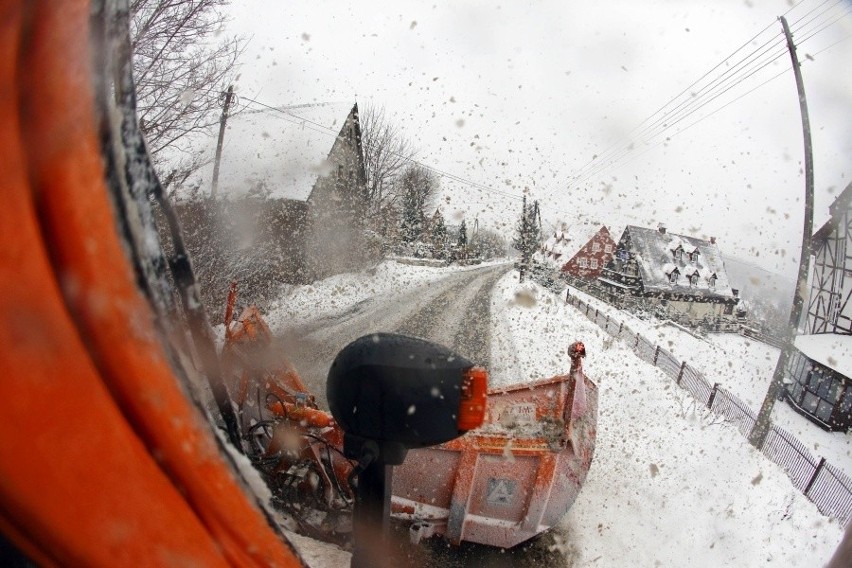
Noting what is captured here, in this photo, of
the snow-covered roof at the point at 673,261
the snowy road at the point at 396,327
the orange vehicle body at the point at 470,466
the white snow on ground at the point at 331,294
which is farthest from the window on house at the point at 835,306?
the snow-covered roof at the point at 673,261

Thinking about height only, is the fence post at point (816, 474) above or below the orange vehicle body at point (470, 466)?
below

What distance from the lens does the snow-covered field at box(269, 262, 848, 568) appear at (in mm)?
4266

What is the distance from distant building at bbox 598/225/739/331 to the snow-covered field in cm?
1623

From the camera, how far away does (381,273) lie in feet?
66.9

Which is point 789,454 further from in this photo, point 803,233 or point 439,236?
point 439,236

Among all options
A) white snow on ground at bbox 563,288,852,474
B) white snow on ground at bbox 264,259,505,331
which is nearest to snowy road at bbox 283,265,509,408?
white snow on ground at bbox 264,259,505,331

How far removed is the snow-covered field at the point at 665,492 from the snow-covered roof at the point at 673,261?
16247mm

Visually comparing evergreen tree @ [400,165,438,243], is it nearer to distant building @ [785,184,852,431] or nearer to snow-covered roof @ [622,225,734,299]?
snow-covered roof @ [622,225,734,299]

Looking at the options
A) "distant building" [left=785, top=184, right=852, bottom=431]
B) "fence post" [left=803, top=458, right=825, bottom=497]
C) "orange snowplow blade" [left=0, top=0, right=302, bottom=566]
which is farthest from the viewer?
"distant building" [left=785, top=184, right=852, bottom=431]

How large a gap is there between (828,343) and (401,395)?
16.5m

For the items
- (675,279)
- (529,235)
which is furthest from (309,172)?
(529,235)

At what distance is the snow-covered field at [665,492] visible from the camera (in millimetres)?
4266

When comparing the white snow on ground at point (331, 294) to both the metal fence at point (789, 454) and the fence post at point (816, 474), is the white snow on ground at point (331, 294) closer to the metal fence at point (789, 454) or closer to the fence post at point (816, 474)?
the metal fence at point (789, 454)

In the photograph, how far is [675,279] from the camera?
24797 millimetres
